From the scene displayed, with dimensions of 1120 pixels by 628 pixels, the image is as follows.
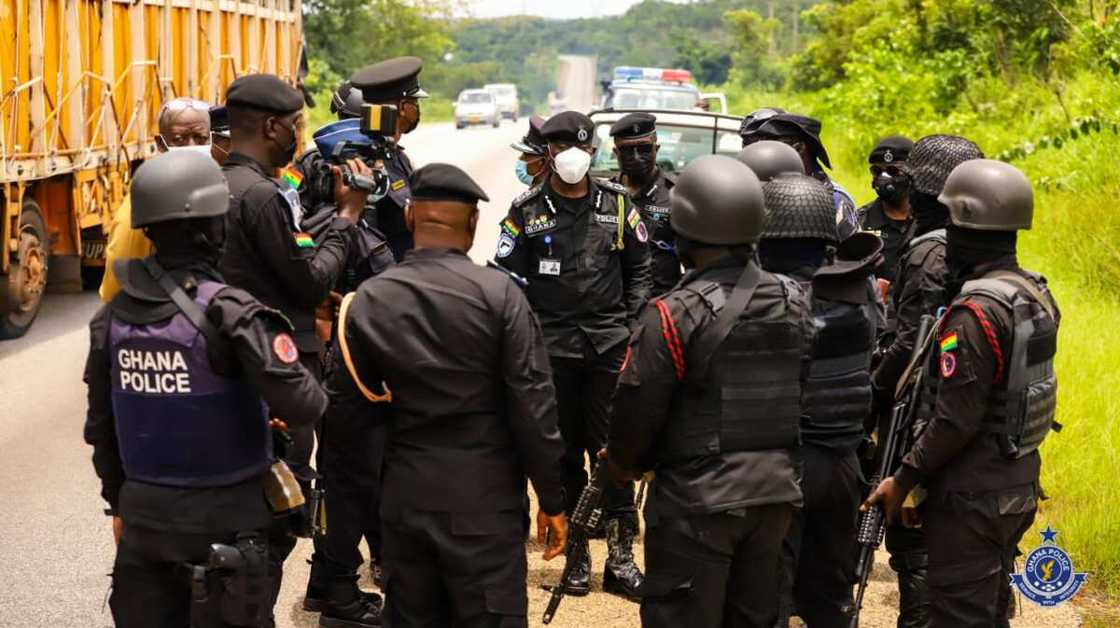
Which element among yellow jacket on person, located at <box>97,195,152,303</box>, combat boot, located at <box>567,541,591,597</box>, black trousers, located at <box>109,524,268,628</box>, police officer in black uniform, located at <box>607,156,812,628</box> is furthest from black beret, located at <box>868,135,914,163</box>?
black trousers, located at <box>109,524,268,628</box>

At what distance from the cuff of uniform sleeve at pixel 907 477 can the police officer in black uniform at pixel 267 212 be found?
1983 mm

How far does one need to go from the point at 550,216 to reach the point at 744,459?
227cm

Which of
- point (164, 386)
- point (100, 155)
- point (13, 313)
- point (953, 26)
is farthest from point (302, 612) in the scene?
point (953, 26)

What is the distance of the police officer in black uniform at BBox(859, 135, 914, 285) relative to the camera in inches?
278

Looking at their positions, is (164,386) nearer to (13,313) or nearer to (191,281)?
(191,281)

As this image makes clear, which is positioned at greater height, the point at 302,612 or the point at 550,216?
the point at 550,216

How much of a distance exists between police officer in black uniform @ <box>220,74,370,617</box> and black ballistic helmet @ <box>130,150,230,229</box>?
40.0 inches

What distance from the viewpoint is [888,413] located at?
5418mm

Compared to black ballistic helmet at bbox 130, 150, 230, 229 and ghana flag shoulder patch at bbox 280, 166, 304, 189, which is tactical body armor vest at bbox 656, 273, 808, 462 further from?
ghana flag shoulder patch at bbox 280, 166, 304, 189

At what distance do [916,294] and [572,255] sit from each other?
149 cm

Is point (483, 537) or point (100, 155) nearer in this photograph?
point (483, 537)

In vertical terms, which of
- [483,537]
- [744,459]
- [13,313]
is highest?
[744,459]

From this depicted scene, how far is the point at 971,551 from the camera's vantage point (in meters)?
4.40

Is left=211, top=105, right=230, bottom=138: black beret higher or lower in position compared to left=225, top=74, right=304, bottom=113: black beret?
lower
